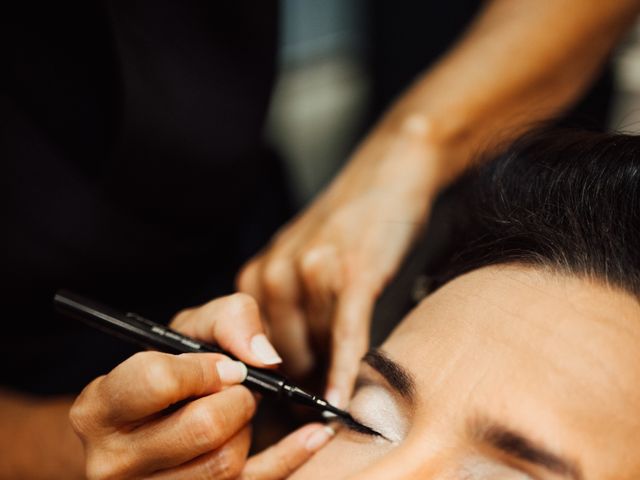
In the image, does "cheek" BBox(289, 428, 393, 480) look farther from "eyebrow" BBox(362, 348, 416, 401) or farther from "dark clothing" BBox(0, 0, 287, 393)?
"dark clothing" BBox(0, 0, 287, 393)

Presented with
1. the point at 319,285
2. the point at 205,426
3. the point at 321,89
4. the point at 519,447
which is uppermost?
the point at 321,89

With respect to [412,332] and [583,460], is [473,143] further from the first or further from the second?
[583,460]

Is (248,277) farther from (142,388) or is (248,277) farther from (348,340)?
(142,388)

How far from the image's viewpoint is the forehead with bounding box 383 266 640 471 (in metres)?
0.49

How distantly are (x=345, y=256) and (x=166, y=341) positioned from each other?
11.8 inches

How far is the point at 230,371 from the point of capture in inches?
22.4

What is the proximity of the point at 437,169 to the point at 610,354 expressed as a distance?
1.54 feet

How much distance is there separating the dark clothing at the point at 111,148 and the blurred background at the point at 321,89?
83 cm

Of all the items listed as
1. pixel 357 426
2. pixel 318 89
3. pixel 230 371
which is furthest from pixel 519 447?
pixel 318 89

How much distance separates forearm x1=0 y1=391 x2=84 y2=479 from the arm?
0.35m

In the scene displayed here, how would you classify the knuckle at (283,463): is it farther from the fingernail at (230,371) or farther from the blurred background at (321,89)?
the blurred background at (321,89)

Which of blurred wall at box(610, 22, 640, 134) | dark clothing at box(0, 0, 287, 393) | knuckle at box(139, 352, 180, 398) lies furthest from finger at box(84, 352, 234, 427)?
blurred wall at box(610, 22, 640, 134)

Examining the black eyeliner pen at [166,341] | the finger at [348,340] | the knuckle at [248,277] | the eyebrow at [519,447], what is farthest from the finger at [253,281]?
the eyebrow at [519,447]

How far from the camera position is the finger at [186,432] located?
1.73ft
